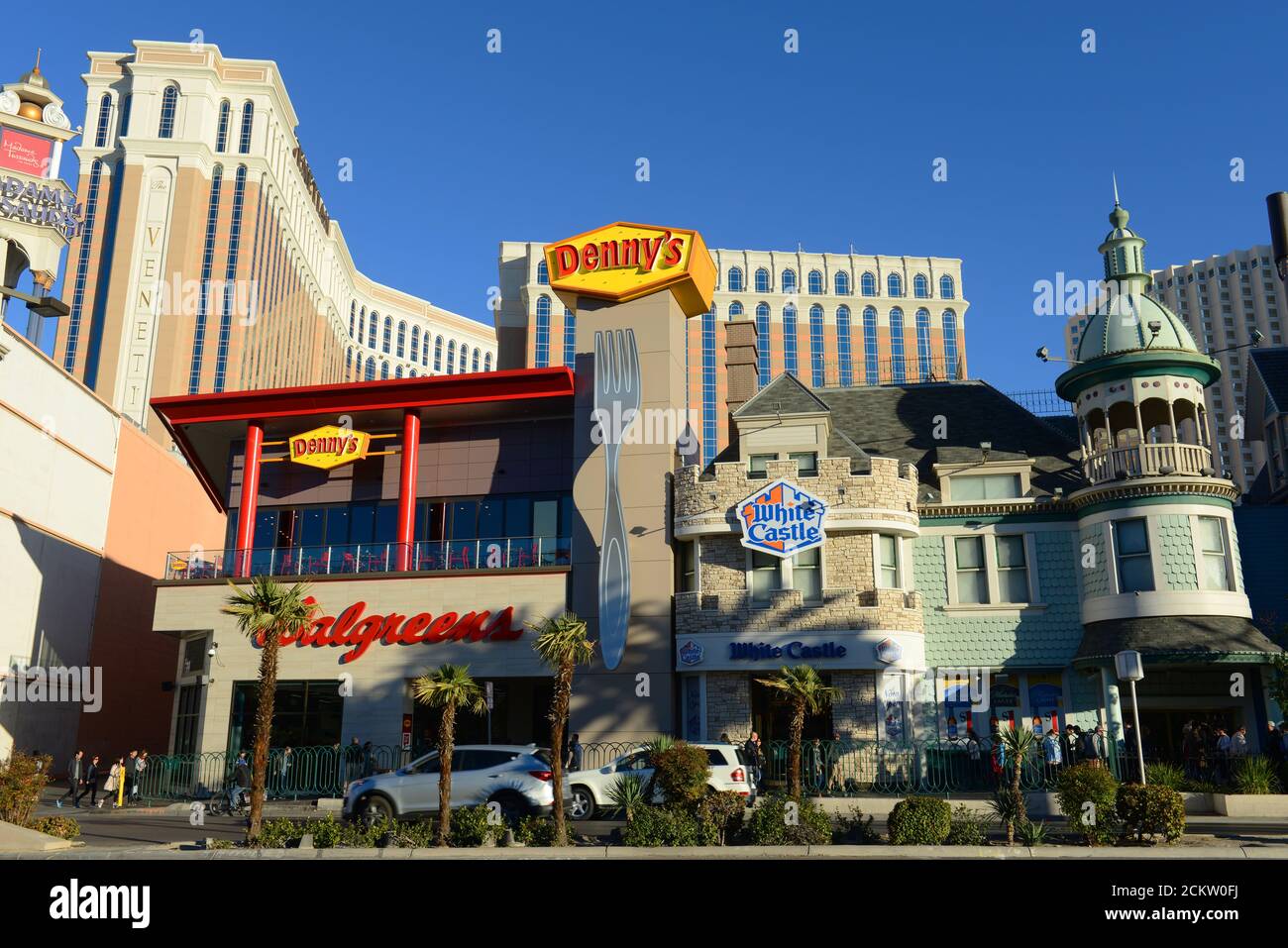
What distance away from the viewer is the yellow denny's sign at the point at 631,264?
3409 cm

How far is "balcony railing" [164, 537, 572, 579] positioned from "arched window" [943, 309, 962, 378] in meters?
105

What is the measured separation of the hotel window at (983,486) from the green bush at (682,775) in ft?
51.5

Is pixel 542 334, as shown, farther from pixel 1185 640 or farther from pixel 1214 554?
pixel 1185 640

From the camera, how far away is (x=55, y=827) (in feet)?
63.1

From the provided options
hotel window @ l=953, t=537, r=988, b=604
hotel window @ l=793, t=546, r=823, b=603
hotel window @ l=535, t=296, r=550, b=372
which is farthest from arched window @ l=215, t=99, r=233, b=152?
hotel window @ l=953, t=537, r=988, b=604

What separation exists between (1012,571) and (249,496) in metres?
24.8

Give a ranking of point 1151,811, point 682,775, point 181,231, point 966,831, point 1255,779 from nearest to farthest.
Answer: point 1151,811
point 966,831
point 682,775
point 1255,779
point 181,231

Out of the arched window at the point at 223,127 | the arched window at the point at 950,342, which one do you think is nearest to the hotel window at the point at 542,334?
the arched window at the point at 223,127

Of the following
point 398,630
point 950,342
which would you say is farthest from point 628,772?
point 950,342

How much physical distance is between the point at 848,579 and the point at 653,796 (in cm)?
1141

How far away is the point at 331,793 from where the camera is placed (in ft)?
96.6
